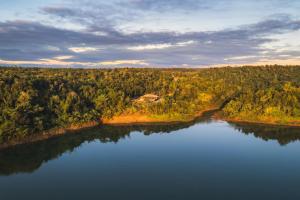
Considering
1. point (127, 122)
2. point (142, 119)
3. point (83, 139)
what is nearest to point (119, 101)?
point (127, 122)

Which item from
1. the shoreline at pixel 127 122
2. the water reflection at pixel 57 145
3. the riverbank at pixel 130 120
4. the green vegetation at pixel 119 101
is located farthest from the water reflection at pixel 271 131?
the riverbank at pixel 130 120

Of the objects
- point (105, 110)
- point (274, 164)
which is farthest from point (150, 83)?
point (274, 164)

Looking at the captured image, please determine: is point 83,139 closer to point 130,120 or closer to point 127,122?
point 127,122

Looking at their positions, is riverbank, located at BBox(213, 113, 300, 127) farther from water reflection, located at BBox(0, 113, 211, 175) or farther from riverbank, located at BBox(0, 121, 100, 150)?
riverbank, located at BBox(0, 121, 100, 150)

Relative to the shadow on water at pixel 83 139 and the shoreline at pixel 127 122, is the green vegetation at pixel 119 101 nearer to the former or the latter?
the shoreline at pixel 127 122

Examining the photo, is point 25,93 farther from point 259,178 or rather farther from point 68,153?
point 259,178
